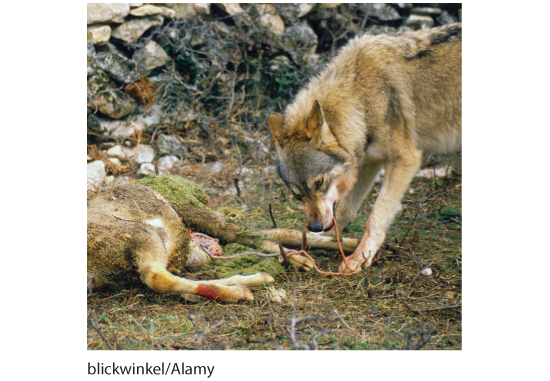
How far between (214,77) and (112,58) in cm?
151

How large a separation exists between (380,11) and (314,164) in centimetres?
447

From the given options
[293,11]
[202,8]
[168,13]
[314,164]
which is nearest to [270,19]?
[293,11]

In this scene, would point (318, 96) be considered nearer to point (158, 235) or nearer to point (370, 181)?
point (370, 181)

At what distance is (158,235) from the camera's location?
312cm

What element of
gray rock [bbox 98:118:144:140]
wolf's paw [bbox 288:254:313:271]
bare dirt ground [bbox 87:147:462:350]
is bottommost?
gray rock [bbox 98:118:144:140]

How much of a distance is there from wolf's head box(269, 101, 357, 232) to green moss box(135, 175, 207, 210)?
89 centimetres

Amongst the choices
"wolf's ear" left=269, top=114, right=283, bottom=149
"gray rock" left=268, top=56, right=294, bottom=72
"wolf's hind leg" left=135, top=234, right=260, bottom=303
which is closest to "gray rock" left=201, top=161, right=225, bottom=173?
"gray rock" left=268, top=56, right=294, bottom=72

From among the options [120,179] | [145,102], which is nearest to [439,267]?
[120,179]

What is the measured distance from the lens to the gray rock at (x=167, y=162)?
621cm

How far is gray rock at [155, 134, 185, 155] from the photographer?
6.34m

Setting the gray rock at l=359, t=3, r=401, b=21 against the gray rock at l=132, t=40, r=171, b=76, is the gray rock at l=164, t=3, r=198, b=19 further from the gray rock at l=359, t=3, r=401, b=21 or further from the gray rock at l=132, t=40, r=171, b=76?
the gray rock at l=359, t=3, r=401, b=21

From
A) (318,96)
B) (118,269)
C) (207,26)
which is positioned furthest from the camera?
(207,26)

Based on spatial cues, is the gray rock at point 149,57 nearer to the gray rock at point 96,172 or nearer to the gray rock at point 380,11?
the gray rock at point 96,172

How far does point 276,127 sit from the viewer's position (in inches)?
152
